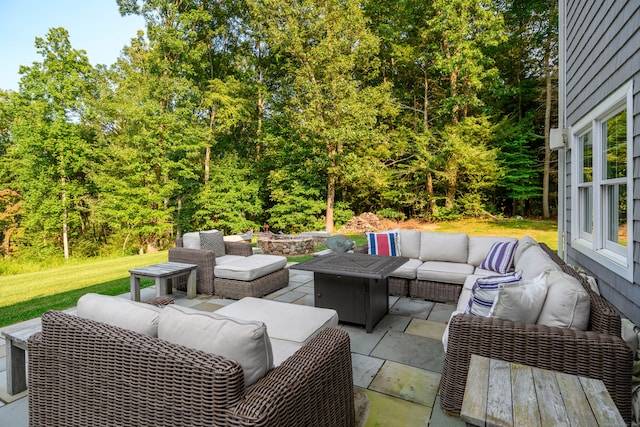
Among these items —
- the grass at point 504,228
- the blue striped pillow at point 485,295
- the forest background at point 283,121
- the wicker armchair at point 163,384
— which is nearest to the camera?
the wicker armchair at point 163,384

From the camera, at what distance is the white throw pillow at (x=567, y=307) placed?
1902 millimetres

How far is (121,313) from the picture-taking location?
1637 millimetres

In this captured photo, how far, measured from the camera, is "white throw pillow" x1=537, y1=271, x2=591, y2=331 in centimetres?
190

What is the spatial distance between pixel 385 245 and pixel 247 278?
198cm

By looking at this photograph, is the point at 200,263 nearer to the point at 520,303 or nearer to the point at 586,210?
the point at 520,303

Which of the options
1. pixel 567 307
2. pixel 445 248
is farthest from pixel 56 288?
pixel 567 307

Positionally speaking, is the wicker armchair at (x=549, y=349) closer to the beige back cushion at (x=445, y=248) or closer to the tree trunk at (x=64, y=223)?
the beige back cushion at (x=445, y=248)

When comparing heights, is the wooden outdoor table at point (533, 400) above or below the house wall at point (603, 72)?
below

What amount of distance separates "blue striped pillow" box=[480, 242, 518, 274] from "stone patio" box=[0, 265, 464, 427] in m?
0.74

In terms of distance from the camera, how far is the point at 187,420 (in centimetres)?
123

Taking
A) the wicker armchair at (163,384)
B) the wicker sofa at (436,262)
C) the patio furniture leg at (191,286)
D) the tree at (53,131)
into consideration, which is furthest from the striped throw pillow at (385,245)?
the tree at (53,131)

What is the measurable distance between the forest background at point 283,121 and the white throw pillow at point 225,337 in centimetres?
1022

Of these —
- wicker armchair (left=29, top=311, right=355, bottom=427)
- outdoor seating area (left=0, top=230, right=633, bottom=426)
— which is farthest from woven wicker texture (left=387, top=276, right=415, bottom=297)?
wicker armchair (left=29, top=311, right=355, bottom=427)

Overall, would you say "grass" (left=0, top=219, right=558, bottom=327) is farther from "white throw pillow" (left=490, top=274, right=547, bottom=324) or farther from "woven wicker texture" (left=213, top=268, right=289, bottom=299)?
"white throw pillow" (left=490, top=274, right=547, bottom=324)
